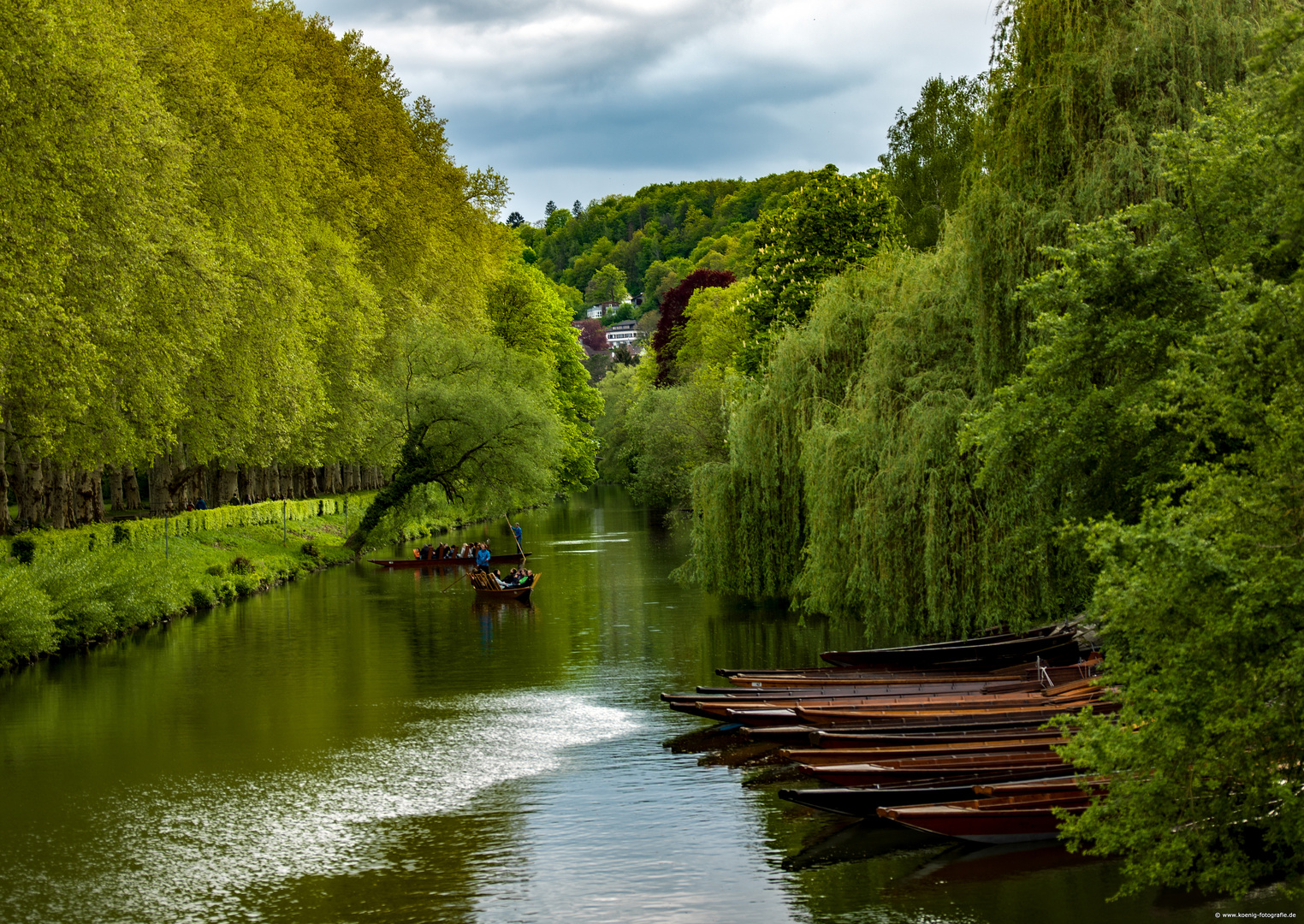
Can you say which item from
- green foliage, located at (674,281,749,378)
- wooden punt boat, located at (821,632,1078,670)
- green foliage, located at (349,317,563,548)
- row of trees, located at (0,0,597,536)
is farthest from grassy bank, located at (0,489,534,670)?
wooden punt boat, located at (821,632,1078,670)

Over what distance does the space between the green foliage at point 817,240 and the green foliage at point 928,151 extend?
46.4ft

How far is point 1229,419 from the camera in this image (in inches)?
383

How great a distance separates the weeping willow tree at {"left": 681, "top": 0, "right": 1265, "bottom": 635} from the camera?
17984mm

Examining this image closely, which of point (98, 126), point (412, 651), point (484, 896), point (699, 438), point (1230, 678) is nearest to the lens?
point (1230, 678)

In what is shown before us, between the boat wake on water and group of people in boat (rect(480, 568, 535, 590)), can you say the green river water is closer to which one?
the boat wake on water

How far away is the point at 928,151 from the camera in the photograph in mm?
55125

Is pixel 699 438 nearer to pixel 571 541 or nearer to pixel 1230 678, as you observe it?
pixel 571 541

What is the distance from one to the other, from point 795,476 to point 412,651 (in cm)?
943

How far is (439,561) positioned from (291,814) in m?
30.4

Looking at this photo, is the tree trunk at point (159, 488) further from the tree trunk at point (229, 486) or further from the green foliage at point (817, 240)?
the green foliage at point (817, 240)

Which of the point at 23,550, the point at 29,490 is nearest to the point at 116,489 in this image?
the point at 29,490

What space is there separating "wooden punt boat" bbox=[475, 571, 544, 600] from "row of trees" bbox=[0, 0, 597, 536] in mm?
7546

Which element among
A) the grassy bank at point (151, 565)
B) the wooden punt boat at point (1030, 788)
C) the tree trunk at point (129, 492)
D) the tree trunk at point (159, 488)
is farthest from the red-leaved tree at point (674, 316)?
the wooden punt boat at point (1030, 788)

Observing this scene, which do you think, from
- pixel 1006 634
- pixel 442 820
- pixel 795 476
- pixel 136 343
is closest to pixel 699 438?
pixel 795 476
